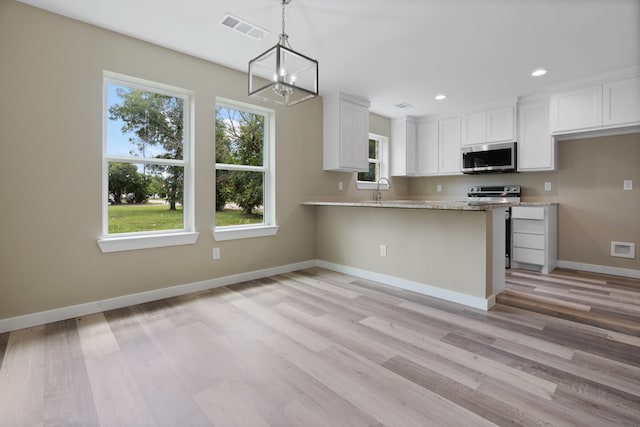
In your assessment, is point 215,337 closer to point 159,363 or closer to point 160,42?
point 159,363

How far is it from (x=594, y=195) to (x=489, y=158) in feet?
4.53

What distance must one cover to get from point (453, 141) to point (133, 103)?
466 centimetres

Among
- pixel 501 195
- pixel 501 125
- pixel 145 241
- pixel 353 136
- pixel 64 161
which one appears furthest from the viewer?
pixel 501 195

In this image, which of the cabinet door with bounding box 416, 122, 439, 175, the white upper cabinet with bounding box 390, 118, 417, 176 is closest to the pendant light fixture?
the white upper cabinet with bounding box 390, 118, 417, 176

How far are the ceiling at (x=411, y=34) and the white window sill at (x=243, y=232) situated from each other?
6.03 feet

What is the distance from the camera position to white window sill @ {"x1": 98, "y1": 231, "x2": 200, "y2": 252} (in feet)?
9.18

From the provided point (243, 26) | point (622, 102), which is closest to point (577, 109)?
point (622, 102)

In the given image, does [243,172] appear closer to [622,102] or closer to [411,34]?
[411,34]

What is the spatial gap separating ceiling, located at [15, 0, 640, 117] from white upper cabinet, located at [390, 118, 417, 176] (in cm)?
169

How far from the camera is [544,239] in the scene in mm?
4172

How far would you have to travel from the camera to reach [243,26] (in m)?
2.72

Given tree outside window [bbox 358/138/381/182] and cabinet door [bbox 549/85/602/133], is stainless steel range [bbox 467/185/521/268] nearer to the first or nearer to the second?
cabinet door [bbox 549/85/602/133]

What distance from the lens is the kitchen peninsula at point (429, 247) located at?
286 centimetres

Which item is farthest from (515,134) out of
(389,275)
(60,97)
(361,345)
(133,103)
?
(60,97)
